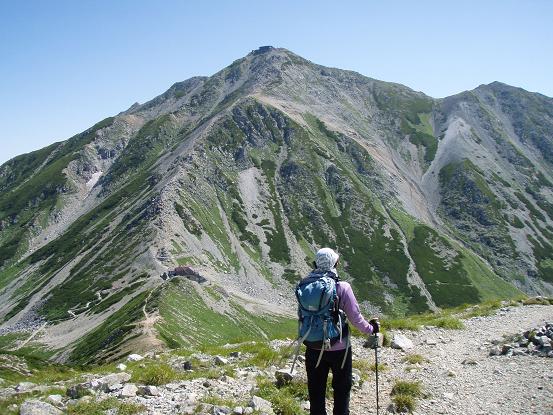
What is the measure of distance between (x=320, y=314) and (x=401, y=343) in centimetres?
1064

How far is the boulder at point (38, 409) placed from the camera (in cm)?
1118

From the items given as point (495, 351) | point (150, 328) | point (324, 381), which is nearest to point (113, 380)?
point (324, 381)

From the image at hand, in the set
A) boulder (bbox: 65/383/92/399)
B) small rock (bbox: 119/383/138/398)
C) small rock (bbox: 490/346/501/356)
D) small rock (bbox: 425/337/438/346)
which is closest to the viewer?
small rock (bbox: 119/383/138/398)

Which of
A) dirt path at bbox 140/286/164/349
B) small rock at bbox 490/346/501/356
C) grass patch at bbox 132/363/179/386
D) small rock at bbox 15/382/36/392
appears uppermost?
grass patch at bbox 132/363/179/386

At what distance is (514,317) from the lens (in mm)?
25875

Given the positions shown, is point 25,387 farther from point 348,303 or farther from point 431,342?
point 431,342

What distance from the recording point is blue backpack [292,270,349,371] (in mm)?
9539

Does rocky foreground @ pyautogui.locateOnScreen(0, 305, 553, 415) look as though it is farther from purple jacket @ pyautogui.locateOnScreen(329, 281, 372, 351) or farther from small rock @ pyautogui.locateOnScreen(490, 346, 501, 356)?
purple jacket @ pyautogui.locateOnScreen(329, 281, 372, 351)

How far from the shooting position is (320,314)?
9.67 meters

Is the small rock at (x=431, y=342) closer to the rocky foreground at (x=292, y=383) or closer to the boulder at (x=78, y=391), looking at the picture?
the rocky foreground at (x=292, y=383)

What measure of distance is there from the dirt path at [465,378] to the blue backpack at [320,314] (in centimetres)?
416

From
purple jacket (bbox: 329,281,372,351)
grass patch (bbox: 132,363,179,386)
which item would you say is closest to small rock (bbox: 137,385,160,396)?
grass patch (bbox: 132,363,179,386)

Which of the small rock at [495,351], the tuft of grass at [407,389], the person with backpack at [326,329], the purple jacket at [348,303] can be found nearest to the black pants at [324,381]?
the person with backpack at [326,329]

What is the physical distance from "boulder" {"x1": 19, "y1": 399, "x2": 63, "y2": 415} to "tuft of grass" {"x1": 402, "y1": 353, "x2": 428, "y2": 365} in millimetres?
11511
